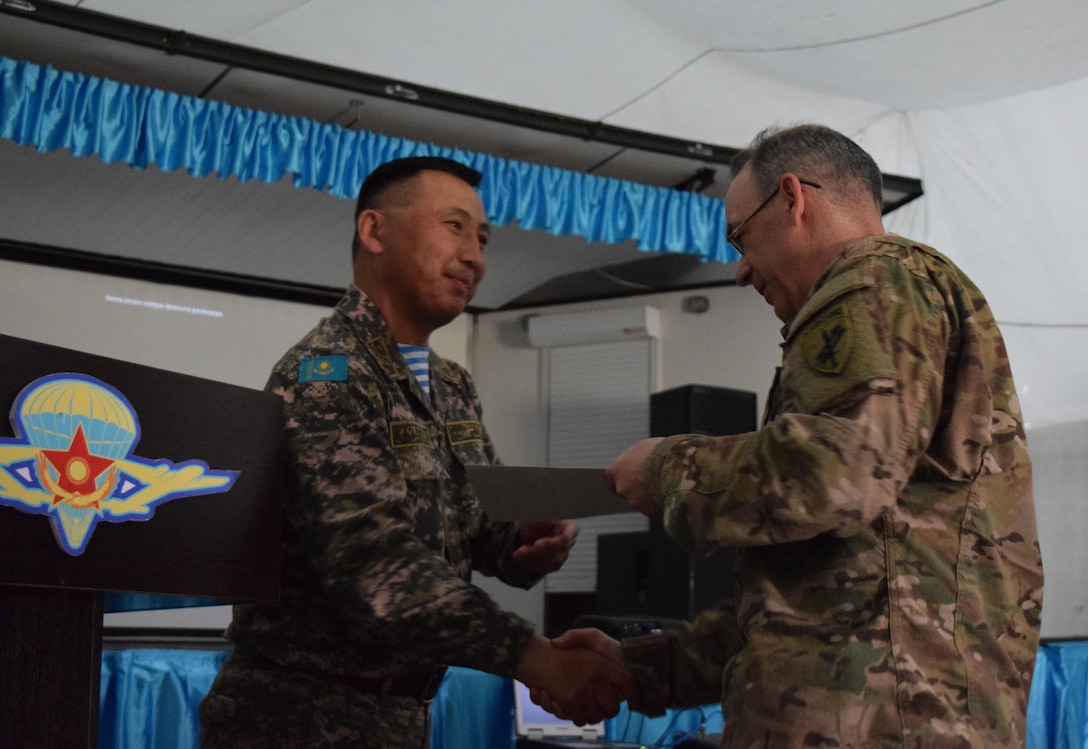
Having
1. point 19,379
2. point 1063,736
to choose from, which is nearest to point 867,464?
point 19,379

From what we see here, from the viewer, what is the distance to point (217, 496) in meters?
1.45

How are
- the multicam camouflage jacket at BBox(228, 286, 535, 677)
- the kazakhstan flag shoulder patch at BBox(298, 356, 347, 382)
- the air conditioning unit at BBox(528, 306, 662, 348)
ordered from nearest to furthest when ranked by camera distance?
the multicam camouflage jacket at BBox(228, 286, 535, 677), the kazakhstan flag shoulder patch at BBox(298, 356, 347, 382), the air conditioning unit at BBox(528, 306, 662, 348)

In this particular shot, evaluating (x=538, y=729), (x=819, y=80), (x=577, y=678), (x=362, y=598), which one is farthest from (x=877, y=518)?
(x=819, y=80)

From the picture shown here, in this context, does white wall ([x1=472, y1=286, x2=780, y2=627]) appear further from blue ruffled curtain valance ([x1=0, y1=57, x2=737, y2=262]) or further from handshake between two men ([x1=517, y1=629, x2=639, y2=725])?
handshake between two men ([x1=517, y1=629, x2=639, y2=725])

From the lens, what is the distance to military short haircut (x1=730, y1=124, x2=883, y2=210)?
159 centimetres

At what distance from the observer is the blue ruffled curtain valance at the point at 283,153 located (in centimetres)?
465

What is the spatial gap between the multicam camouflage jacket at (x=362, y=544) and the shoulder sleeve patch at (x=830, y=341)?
0.70 metres

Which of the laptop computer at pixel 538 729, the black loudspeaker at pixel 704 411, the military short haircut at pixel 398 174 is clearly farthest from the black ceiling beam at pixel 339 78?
the military short haircut at pixel 398 174

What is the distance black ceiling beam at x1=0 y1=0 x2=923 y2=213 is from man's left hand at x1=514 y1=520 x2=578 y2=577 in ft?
11.6

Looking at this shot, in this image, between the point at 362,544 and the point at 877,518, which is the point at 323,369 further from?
the point at 877,518

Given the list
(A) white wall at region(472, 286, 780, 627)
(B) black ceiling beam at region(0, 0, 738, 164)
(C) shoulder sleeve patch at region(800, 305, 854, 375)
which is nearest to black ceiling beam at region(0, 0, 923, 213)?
(B) black ceiling beam at region(0, 0, 738, 164)

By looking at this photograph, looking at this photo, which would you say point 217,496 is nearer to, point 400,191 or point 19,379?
point 19,379

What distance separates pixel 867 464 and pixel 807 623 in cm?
21

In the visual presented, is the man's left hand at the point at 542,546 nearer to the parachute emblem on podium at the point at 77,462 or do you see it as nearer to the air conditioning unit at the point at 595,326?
the parachute emblem on podium at the point at 77,462
